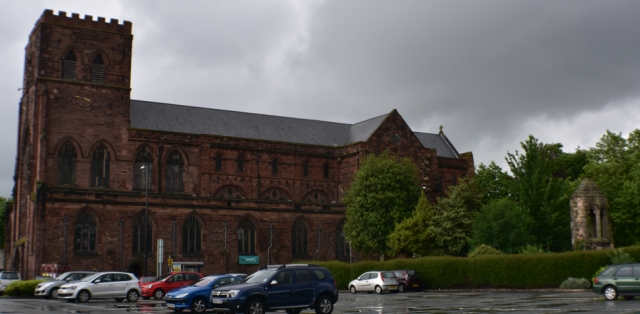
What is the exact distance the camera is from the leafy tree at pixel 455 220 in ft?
184

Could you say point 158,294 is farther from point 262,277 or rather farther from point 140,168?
point 140,168

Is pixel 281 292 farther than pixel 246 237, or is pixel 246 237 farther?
pixel 246 237

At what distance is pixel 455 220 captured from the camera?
56688 mm

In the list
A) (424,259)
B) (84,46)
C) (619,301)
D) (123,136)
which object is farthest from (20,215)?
(619,301)

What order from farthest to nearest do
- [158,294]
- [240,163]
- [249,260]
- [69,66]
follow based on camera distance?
[240,163], [69,66], [249,260], [158,294]

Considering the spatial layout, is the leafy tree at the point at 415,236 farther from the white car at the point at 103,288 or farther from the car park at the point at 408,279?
the white car at the point at 103,288

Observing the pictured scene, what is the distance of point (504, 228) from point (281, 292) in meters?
32.2

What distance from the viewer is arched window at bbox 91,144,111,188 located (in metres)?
62.1

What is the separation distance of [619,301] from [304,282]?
41.1 feet

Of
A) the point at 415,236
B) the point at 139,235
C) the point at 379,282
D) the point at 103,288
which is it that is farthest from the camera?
the point at 139,235

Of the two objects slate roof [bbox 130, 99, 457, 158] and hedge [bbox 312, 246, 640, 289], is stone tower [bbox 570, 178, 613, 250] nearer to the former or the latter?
hedge [bbox 312, 246, 640, 289]

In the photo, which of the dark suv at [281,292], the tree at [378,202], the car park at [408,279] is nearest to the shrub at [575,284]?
the car park at [408,279]

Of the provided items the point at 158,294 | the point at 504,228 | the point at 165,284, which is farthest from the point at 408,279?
the point at 158,294

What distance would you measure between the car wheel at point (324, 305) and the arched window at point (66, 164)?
42111 millimetres
